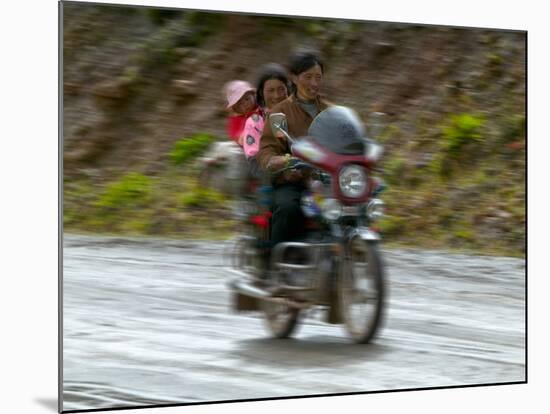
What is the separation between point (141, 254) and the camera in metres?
7.44

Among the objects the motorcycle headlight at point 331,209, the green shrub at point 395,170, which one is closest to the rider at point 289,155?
the motorcycle headlight at point 331,209

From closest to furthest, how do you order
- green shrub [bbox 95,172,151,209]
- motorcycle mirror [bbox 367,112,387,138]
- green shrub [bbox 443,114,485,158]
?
green shrub [bbox 95,172,151,209] → motorcycle mirror [bbox 367,112,387,138] → green shrub [bbox 443,114,485,158]

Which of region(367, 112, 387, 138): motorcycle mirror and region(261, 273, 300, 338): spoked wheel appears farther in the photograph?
region(367, 112, 387, 138): motorcycle mirror

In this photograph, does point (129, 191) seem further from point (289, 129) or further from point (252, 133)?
point (289, 129)

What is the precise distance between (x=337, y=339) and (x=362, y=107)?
125 centimetres

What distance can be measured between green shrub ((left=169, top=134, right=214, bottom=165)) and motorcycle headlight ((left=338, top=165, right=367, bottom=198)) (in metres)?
0.71

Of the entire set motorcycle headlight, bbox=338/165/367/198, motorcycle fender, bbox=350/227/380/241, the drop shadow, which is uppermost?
motorcycle headlight, bbox=338/165/367/198

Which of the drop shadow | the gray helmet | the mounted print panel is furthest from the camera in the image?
the gray helmet

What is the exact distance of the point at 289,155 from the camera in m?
7.57

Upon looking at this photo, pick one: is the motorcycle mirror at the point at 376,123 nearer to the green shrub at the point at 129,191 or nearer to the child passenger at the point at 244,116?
the child passenger at the point at 244,116

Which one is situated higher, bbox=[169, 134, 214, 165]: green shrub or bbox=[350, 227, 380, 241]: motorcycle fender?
bbox=[169, 134, 214, 165]: green shrub

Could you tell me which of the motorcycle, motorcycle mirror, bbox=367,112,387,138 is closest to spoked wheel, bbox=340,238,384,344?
the motorcycle

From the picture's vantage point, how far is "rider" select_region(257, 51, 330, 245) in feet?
24.7

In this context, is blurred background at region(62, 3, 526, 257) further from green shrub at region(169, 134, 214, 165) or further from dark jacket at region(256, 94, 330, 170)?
dark jacket at region(256, 94, 330, 170)
